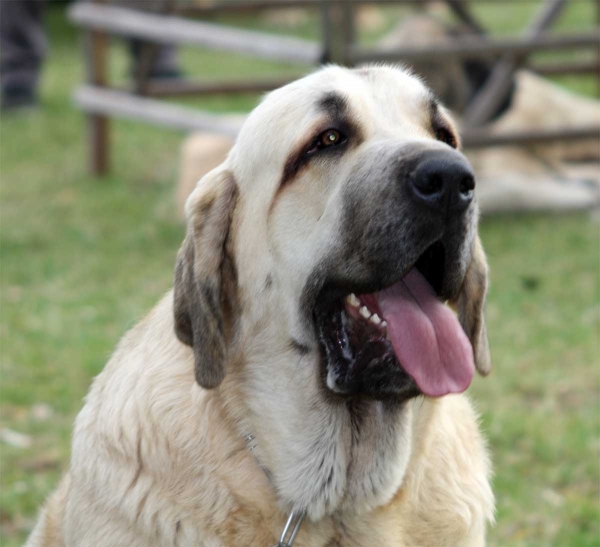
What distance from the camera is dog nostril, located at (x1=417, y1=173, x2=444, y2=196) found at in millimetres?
2686

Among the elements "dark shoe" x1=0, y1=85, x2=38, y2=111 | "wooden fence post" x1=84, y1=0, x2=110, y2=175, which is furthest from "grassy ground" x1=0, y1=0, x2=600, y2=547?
"dark shoe" x1=0, y1=85, x2=38, y2=111

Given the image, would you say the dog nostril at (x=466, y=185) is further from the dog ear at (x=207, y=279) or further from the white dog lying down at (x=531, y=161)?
the white dog lying down at (x=531, y=161)

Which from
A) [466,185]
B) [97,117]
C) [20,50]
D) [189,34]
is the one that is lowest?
[20,50]

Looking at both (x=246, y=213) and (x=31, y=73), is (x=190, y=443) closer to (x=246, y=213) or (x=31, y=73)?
(x=246, y=213)

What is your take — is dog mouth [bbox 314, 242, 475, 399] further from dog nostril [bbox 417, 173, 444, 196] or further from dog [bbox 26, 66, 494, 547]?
dog nostril [bbox 417, 173, 444, 196]

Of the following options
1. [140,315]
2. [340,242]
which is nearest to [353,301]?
[340,242]

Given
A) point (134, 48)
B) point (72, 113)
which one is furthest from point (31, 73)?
point (134, 48)

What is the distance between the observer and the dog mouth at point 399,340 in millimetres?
2844

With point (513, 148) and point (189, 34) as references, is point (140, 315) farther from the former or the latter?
point (513, 148)

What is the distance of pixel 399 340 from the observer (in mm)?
2850

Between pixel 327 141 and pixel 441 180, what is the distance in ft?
1.57

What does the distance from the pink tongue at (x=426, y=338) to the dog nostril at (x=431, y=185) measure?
0.39 m

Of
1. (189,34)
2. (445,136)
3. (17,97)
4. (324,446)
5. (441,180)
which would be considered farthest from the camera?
(17,97)

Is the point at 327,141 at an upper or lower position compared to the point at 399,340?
upper
